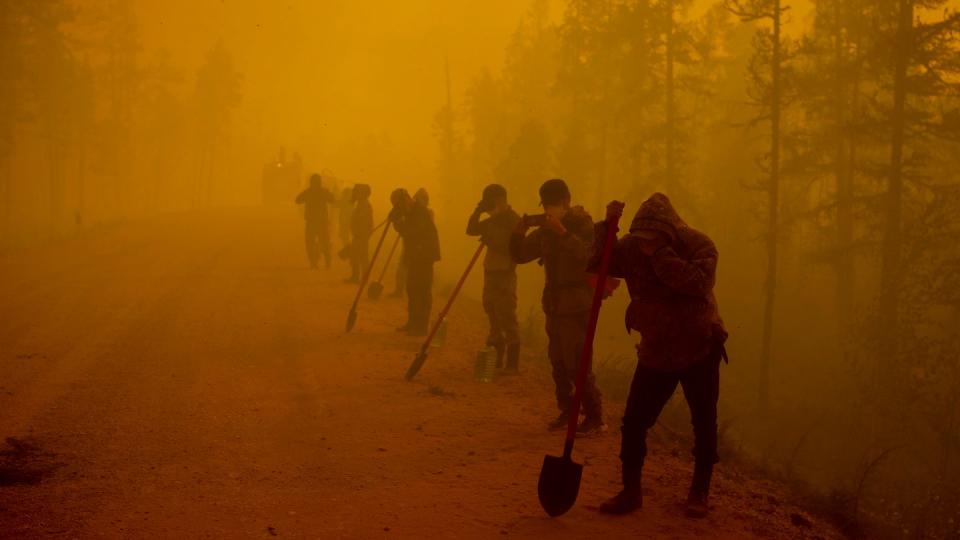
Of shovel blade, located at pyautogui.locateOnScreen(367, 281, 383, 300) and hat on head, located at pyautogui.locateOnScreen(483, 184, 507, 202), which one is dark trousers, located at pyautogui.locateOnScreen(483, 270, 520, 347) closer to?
hat on head, located at pyautogui.locateOnScreen(483, 184, 507, 202)

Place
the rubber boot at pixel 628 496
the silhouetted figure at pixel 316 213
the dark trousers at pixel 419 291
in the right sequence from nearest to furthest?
1. the rubber boot at pixel 628 496
2. the dark trousers at pixel 419 291
3. the silhouetted figure at pixel 316 213

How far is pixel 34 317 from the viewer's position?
13305 millimetres

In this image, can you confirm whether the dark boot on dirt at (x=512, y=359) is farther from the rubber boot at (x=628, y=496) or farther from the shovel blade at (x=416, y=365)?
the rubber boot at (x=628, y=496)

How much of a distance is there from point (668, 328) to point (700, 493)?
55.8 inches

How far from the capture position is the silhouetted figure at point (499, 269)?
9.87 metres

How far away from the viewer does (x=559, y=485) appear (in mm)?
5340

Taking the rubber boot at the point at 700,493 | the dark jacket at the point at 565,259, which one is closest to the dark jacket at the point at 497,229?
the dark jacket at the point at 565,259

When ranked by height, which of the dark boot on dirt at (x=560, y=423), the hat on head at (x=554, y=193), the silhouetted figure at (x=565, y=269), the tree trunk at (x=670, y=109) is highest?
the tree trunk at (x=670, y=109)

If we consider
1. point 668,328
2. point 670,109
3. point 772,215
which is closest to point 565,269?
point 668,328

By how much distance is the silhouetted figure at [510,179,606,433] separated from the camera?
739 centimetres

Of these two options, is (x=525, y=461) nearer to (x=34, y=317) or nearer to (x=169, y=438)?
(x=169, y=438)

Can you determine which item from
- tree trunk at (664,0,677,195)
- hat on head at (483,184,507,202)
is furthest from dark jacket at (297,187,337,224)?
tree trunk at (664,0,677,195)

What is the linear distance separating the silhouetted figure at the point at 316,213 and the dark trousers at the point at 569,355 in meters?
12.5

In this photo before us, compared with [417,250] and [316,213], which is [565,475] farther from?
[316,213]
